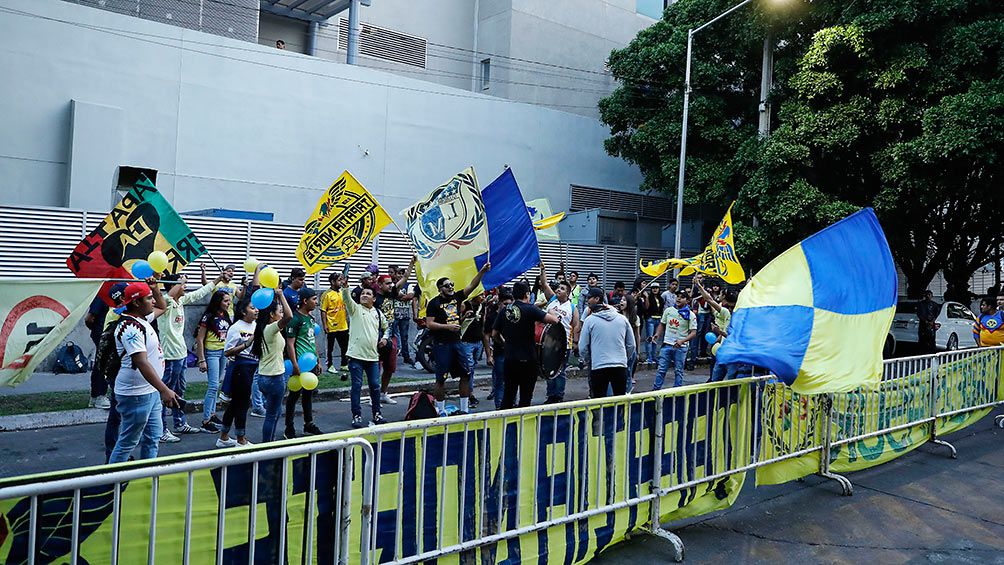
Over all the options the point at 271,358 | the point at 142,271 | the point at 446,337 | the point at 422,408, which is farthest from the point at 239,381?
the point at 422,408

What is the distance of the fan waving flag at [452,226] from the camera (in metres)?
8.25

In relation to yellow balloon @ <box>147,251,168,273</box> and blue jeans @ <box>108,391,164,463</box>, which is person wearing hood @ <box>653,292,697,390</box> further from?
blue jeans @ <box>108,391,164,463</box>

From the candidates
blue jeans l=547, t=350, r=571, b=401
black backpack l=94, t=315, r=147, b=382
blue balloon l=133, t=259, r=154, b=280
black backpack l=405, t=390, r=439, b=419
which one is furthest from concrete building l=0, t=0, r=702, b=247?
black backpack l=405, t=390, r=439, b=419

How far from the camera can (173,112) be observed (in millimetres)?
18844

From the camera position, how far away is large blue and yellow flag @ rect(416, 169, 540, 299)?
8211 millimetres

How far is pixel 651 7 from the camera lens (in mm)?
33000

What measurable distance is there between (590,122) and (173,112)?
14560 mm

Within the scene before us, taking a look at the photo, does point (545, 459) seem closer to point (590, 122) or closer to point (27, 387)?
point (27, 387)

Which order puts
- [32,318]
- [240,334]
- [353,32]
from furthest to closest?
[353,32], [240,334], [32,318]

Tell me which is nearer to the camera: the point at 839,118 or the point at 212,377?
the point at 212,377

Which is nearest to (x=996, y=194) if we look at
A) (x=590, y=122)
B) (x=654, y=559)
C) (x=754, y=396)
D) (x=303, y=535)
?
(x=590, y=122)

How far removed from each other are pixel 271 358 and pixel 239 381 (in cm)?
59

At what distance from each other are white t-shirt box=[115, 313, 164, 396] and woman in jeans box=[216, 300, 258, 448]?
171cm

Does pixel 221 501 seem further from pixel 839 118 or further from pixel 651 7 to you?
pixel 651 7
